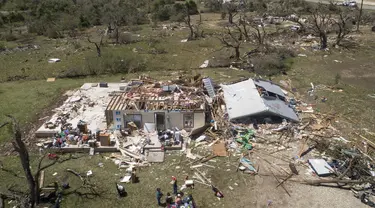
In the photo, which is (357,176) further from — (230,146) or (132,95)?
(132,95)

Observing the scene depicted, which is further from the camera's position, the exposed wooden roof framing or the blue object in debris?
the exposed wooden roof framing

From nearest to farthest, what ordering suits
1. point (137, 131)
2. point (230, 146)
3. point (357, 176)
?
point (357, 176), point (230, 146), point (137, 131)

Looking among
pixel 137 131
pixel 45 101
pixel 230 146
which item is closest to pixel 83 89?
pixel 45 101

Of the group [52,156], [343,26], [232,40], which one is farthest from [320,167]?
[232,40]

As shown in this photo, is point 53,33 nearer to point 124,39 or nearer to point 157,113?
point 124,39

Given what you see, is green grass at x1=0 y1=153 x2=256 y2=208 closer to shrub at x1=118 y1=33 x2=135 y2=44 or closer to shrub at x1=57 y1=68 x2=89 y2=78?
shrub at x1=57 y1=68 x2=89 y2=78

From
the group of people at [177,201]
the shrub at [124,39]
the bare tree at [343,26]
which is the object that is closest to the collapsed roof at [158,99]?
the group of people at [177,201]

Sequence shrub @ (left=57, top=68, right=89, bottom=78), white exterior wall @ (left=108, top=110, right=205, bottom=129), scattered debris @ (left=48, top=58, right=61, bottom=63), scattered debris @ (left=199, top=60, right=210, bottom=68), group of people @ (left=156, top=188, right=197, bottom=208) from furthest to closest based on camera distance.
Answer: scattered debris @ (left=48, top=58, right=61, bottom=63) < scattered debris @ (left=199, top=60, right=210, bottom=68) < shrub @ (left=57, top=68, right=89, bottom=78) < white exterior wall @ (left=108, top=110, right=205, bottom=129) < group of people @ (left=156, top=188, right=197, bottom=208)

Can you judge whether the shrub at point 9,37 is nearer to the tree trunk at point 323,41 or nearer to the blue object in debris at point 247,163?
the tree trunk at point 323,41

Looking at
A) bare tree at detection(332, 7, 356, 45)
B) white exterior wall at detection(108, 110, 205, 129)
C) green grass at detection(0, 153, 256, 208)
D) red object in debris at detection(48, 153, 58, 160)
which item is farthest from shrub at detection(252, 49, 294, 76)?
red object in debris at detection(48, 153, 58, 160)

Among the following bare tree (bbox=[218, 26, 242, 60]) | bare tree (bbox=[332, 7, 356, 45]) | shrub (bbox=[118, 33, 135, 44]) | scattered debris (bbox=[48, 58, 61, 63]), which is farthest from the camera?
shrub (bbox=[118, 33, 135, 44])
